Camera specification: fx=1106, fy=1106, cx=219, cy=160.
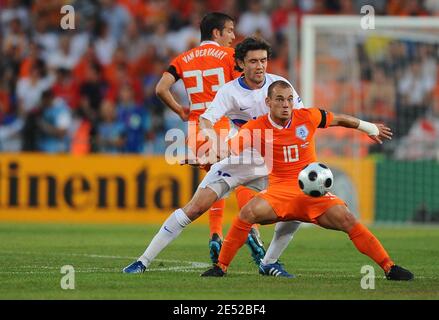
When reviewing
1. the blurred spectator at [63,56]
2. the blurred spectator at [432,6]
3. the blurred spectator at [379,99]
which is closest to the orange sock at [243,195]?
the blurred spectator at [379,99]

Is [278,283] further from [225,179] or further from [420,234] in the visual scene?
[420,234]

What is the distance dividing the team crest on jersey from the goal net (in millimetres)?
9624

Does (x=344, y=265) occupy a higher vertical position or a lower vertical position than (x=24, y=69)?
lower

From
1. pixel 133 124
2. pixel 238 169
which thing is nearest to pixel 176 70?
pixel 238 169

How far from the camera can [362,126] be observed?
1009 cm

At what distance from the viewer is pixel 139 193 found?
66.0 feet

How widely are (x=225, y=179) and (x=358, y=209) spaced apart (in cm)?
1009

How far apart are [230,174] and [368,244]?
1623mm

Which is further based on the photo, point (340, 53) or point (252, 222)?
point (340, 53)

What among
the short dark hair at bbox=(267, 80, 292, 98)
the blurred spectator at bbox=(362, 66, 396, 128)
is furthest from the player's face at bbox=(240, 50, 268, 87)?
the blurred spectator at bbox=(362, 66, 396, 128)

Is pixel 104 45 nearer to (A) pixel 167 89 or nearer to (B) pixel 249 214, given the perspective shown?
(A) pixel 167 89

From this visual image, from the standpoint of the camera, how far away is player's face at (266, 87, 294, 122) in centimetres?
987

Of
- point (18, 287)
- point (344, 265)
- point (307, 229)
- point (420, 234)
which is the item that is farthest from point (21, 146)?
point (18, 287)

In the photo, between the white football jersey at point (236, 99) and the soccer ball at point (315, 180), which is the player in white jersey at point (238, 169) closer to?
the white football jersey at point (236, 99)
